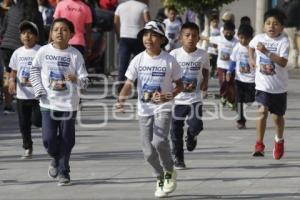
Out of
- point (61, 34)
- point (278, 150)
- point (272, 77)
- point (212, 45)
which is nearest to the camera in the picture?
point (61, 34)

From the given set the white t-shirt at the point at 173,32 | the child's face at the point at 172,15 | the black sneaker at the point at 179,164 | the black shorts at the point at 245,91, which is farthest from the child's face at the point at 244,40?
the child's face at the point at 172,15

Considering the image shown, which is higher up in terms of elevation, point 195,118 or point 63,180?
point 195,118

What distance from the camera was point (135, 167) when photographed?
13359mm

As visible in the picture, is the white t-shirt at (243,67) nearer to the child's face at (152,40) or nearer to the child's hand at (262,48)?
the child's hand at (262,48)

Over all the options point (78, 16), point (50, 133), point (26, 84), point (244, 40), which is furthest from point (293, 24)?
point (50, 133)

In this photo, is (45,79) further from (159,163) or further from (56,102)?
(159,163)

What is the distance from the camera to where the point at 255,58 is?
14.3m

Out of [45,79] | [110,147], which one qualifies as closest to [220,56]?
[110,147]

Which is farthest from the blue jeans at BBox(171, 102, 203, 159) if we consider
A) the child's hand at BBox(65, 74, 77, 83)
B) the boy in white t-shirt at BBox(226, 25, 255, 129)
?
the boy in white t-shirt at BBox(226, 25, 255, 129)

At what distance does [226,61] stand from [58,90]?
7.99 m

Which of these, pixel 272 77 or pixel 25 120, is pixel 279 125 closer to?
pixel 272 77

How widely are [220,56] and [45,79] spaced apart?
7874mm

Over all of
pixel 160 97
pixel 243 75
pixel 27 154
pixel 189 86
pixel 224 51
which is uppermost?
pixel 160 97

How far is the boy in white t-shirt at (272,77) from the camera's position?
14031 mm
